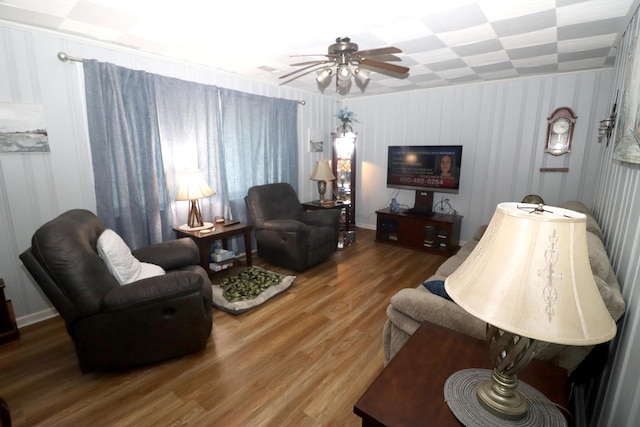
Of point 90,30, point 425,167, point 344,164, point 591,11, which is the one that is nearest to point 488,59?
point 591,11

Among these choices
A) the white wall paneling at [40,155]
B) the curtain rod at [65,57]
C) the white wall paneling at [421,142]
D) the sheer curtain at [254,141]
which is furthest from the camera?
the sheer curtain at [254,141]

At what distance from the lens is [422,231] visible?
414 cm

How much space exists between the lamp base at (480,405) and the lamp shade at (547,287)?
0.35 m

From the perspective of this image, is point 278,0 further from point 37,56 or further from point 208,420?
point 208,420

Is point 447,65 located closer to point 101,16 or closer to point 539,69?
point 539,69

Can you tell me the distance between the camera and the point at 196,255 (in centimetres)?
260

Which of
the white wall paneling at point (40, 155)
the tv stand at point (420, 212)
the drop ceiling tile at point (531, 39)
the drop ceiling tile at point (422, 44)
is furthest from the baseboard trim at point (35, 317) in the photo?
the drop ceiling tile at point (531, 39)

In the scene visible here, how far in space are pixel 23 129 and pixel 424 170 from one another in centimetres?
433

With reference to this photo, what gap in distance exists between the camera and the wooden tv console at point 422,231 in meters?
3.99

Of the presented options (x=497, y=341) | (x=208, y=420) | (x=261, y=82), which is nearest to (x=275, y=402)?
(x=208, y=420)

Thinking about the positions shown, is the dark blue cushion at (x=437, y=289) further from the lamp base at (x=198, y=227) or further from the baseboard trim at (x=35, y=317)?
the baseboard trim at (x=35, y=317)

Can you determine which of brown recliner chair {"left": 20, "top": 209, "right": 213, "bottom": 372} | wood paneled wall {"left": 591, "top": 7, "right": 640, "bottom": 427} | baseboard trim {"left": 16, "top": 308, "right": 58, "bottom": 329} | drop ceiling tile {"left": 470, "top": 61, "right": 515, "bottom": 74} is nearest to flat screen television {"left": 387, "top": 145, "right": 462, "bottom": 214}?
drop ceiling tile {"left": 470, "top": 61, "right": 515, "bottom": 74}

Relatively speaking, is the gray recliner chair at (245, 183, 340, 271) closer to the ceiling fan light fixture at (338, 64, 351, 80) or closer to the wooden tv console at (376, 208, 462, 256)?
the wooden tv console at (376, 208, 462, 256)

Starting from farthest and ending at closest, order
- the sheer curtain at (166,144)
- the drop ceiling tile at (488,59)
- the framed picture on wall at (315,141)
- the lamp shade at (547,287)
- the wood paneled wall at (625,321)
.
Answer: the framed picture on wall at (315,141), the drop ceiling tile at (488,59), the sheer curtain at (166,144), the wood paneled wall at (625,321), the lamp shade at (547,287)
